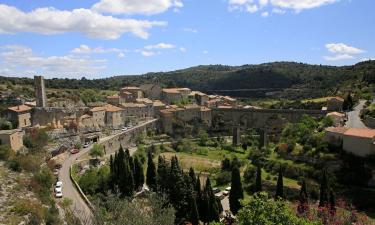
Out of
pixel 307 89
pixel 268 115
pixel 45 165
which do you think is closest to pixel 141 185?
pixel 45 165

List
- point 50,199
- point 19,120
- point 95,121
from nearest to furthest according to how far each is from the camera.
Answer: point 50,199 → point 19,120 → point 95,121

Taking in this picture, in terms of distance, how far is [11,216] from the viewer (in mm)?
24516

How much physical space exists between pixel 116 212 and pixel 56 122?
38797mm

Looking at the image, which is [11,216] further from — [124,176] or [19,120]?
[19,120]

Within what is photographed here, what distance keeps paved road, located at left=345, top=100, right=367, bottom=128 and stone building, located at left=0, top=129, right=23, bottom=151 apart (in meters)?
39.5

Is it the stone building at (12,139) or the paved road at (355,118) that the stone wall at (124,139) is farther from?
the paved road at (355,118)

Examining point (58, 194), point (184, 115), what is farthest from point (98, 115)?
point (58, 194)

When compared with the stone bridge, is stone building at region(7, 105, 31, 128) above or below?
above

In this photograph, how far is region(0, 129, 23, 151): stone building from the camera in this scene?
36594 mm

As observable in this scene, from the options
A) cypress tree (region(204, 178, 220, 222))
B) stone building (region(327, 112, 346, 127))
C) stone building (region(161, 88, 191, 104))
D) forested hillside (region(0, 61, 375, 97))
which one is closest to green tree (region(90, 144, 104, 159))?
cypress tree (region(204, 178, 220, 222))

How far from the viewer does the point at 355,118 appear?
5625 centimetres

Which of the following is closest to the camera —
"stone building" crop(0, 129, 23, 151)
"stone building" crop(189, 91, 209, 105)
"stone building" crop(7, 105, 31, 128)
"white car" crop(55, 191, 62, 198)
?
"white car" crop(55, 191, 62, 198)

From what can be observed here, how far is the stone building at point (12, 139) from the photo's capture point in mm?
36594

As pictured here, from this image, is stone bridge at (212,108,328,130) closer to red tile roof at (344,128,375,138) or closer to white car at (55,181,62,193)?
red tile roof at (344,128,375,138)
